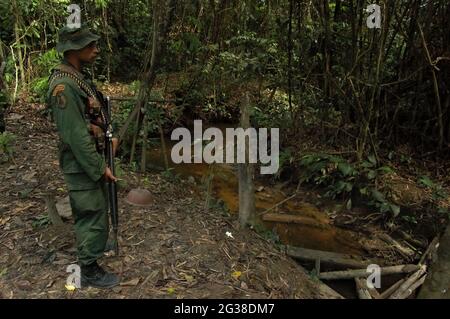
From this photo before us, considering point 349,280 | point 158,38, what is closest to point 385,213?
point 349,280

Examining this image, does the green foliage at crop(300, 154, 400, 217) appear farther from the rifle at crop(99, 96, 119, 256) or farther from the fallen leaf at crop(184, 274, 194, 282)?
the rifle at crop(99, 96, 119, 256)

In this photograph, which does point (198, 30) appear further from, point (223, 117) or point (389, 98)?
point (389, 98)

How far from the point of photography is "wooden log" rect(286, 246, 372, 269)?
493cm

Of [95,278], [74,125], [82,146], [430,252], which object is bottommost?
[430,252]

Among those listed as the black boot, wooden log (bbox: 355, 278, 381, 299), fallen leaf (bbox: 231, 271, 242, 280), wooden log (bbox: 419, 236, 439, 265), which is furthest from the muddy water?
the black boot

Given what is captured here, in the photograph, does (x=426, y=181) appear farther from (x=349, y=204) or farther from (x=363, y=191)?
(x=349, y=204)

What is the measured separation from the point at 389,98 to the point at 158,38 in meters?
4.02

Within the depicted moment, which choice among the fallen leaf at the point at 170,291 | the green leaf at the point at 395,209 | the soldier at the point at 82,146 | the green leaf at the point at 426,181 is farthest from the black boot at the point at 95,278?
the green leaf at the point at 426,181

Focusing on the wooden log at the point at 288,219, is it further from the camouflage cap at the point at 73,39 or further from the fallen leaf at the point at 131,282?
the camouflage cap at the point at 73,39

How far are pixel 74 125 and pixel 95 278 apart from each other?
44.5 inches

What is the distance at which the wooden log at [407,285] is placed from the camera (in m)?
4.28

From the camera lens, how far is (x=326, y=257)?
5070 mm

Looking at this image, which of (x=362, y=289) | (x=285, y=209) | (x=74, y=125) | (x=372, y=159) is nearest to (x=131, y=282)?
(x=74, y=125)
